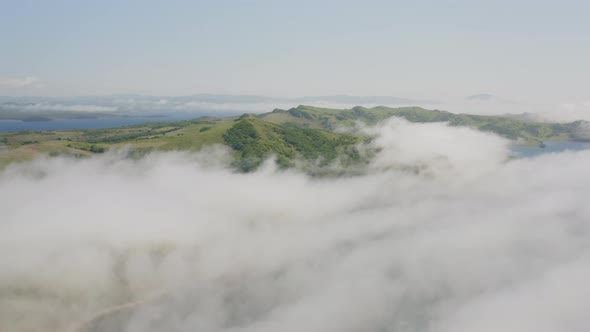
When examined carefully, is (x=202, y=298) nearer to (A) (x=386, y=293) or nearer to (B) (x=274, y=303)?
(B) (x=274, y=303)

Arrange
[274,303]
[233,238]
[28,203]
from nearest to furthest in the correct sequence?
[274,303] < [233,238] < [28,203]

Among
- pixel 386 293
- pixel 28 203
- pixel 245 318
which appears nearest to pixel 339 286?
pixel 386 293

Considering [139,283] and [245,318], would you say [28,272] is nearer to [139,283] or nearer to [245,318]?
[139,283]

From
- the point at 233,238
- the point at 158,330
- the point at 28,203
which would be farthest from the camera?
the point at 28,203

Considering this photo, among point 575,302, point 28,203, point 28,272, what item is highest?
point 28,203

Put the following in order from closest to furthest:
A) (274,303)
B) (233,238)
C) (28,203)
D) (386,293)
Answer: (274,303)
(386,293)
(233,238)
(28,203)

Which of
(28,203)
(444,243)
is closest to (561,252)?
(444,243)

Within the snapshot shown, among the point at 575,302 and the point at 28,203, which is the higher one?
the point at 28,203

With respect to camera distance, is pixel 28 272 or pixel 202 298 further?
pixel 28 272

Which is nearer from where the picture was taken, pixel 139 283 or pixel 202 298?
pixel 202 298
